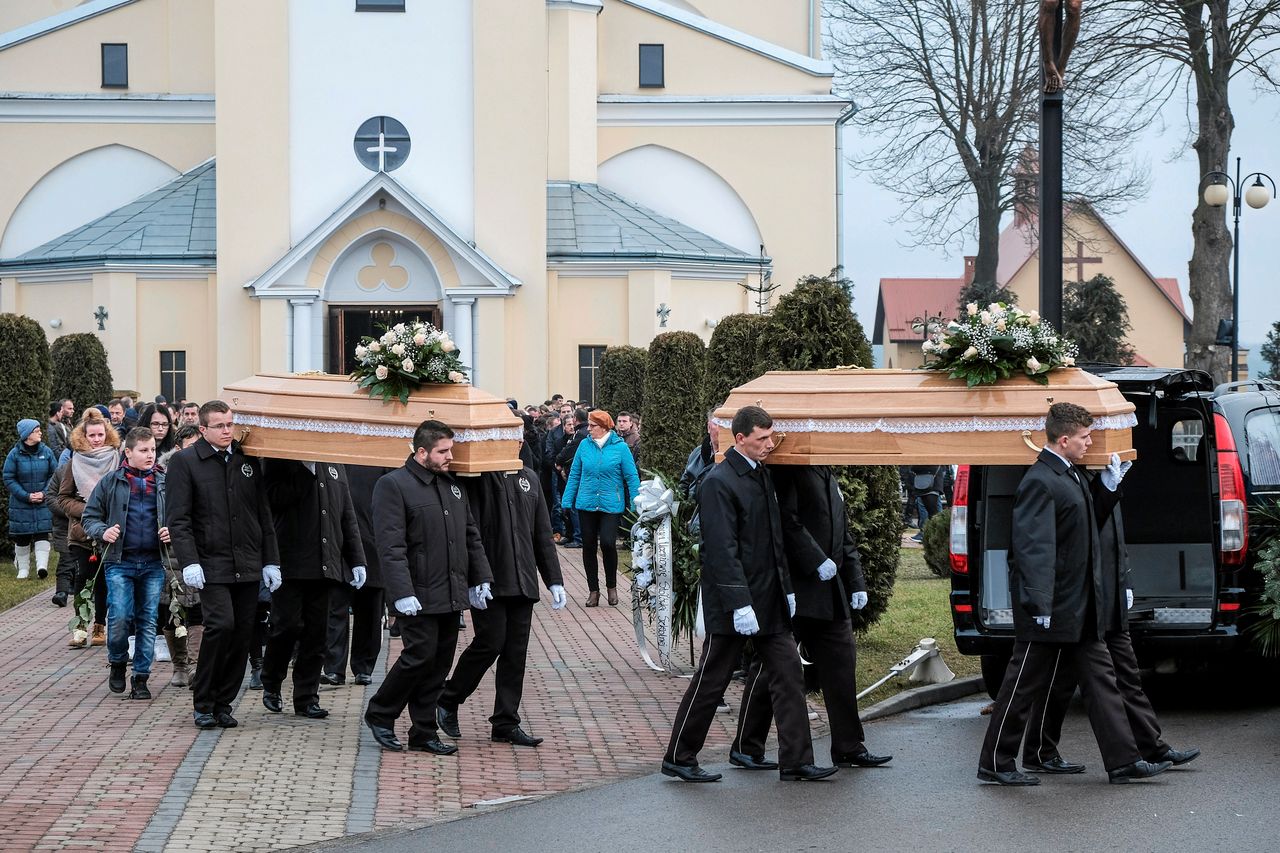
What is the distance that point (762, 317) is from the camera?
14414mm

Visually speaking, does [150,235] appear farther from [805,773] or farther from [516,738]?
[805,773]

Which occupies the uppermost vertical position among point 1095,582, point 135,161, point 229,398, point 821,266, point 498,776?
point 135,161

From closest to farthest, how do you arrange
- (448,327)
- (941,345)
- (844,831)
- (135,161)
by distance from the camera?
Answer: (844,831) → (941,345) → (448,327) → (135,161)

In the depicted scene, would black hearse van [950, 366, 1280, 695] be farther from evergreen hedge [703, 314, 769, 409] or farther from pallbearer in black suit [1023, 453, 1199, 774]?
evergreen hedge [703, 314, 769, 409]

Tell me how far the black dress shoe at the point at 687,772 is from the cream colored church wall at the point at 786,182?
30.3 meters

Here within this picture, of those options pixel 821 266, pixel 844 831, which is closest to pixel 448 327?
pixel 821 266

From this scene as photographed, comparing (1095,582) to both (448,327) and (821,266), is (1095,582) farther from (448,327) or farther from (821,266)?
(821,266)


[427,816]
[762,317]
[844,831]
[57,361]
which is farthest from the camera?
[57,361]

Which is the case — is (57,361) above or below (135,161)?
below

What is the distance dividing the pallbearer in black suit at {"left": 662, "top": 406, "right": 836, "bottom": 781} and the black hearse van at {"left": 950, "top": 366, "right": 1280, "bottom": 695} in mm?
2032

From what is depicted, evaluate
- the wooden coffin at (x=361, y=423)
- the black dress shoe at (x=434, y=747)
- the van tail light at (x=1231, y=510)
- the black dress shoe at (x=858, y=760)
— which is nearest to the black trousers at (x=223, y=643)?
A: the wooden coffin at (x=361, y=423)

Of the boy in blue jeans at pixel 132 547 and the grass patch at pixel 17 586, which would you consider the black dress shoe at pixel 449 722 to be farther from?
the grass patch at pixel 17 586

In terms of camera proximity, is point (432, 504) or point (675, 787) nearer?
point (675, 787)

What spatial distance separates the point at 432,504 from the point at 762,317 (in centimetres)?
536
